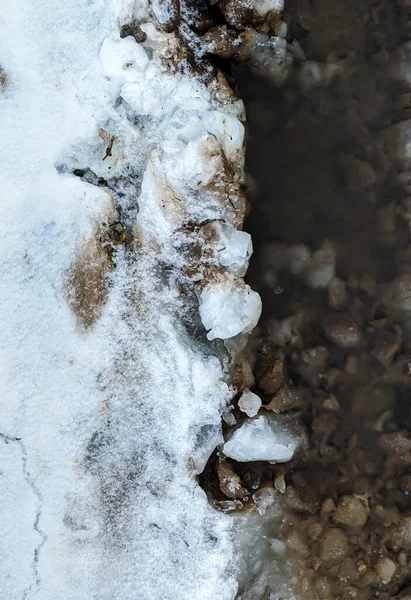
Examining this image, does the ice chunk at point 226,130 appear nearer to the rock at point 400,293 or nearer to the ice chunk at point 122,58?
the ice chunk at point 122,58

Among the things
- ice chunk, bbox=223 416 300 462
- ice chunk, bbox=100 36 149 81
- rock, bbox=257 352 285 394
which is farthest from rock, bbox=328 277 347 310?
ice chunk, bbox=100 36 149 81

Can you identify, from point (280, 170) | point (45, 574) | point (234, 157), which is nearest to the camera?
point (45, 574)

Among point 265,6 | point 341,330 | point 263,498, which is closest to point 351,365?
point 341,330

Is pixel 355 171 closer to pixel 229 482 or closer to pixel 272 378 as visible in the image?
pixel 272 378

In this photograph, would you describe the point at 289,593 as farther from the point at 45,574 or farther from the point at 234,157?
the point at 234,157

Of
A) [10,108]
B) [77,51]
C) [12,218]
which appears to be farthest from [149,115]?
[12,218]

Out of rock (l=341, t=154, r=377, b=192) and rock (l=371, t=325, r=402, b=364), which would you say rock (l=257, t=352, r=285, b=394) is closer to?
rock (l=371, t=325, r=402, b=364)
